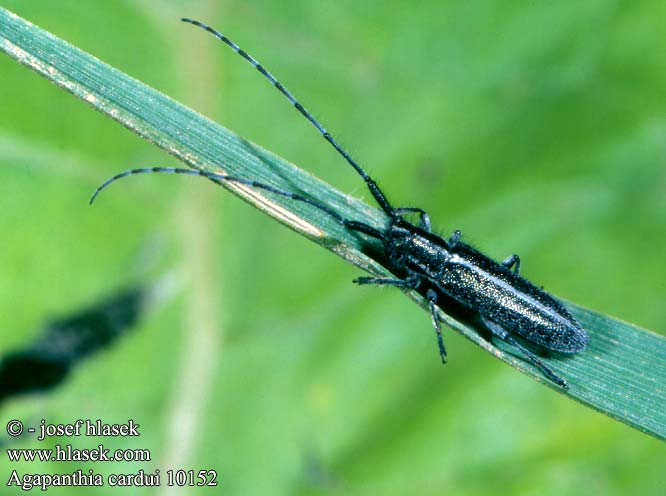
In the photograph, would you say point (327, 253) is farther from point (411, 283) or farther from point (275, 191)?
point (275, 191)

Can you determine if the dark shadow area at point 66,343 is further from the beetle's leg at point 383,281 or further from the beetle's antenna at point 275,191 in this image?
the beetle's leg at point 383,281

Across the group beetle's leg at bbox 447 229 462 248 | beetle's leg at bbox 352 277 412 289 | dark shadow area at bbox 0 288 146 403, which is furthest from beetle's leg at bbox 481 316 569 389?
dark shadow area at bbox 0 288 146 403

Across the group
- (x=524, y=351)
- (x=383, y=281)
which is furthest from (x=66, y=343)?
(x=524, y=351)

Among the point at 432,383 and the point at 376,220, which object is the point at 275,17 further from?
the point at 432,383

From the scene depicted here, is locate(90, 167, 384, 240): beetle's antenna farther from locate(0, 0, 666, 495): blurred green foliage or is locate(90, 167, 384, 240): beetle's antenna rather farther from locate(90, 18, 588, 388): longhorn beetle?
locate(0, 0, 666, 495): blurred green foliage

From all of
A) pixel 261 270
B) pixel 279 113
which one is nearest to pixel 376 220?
pixel 261 270

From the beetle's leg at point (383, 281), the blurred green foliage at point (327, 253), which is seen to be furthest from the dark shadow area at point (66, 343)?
the beetle's leg at point (383, 281)

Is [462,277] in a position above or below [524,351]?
above
